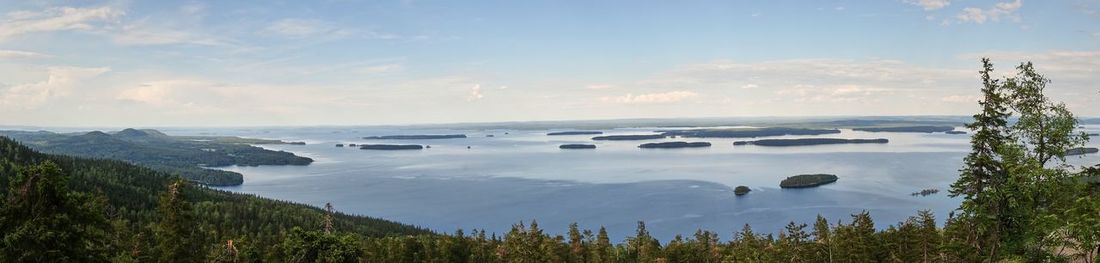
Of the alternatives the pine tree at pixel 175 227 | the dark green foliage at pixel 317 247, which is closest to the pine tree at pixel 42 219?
the dark green foliage at pixel 317 247

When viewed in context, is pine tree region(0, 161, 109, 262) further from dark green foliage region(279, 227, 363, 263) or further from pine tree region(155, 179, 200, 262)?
pine tree region(155, 179, 200, 262)

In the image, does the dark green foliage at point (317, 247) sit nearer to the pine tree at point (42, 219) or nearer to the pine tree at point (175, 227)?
the pine tree at point (42, 219)

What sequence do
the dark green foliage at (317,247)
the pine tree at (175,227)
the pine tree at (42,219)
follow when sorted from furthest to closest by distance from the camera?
the pine tree at (175,227) < the dark green foliage at (317,247) < the pine tree at (42,219)

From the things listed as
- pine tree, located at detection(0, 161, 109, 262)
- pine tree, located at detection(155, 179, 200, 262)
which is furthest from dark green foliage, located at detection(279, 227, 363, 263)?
pine tree, located at detection(155, 179, 200, 262)

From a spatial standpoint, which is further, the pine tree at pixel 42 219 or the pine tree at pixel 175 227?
the pine tree at pixel 175 227

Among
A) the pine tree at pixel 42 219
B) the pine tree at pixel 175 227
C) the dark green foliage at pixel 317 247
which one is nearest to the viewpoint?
the pine tree at pixel 42 219

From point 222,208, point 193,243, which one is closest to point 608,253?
point 193,243

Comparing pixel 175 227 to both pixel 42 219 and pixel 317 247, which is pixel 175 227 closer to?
pixel 317 247

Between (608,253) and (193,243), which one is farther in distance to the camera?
(608,253)

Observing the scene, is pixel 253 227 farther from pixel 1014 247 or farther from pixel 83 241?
pixel 1014 247

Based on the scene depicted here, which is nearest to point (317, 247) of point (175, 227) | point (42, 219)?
point (42, 219)
